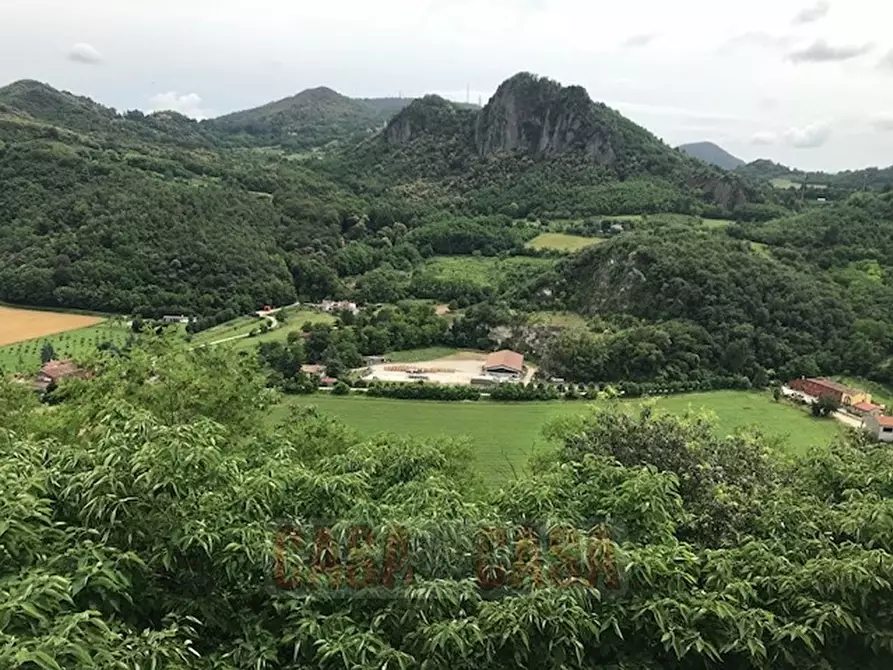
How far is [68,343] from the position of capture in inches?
2085

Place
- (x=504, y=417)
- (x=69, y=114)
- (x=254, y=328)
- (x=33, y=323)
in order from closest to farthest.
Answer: (x=504, y=417) < (x=33, y=323) < (x=254, y=328) < (x=69, y=114)

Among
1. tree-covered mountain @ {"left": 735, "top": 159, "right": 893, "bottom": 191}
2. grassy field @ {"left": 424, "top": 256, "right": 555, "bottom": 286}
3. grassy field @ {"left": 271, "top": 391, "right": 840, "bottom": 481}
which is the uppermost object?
tree-covered mountain @ {"left": 735, "top": 159, "right": 893, "bottom": 191}

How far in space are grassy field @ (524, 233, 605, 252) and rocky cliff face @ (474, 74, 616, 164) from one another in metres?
39.3

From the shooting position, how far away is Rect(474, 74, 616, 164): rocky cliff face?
134m

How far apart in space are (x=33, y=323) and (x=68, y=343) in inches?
304

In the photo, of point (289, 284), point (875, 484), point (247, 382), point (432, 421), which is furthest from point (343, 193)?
point (875, 484)

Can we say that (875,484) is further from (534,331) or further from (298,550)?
(534,331)

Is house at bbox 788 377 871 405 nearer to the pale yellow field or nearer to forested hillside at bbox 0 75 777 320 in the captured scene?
forested hillside at bbox 0 75 777 320

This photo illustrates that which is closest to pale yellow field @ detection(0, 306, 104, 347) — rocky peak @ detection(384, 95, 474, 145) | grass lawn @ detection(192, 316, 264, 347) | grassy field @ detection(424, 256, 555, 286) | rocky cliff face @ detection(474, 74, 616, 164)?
grass lawn @ detection(192, 316, 264, 347)

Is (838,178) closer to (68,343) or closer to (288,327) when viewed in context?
(288,327)

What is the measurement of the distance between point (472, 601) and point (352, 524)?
4.18ft

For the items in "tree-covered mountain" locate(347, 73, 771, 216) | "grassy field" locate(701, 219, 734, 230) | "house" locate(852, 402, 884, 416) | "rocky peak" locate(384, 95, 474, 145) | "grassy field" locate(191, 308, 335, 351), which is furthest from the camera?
"rocky peak" locate(384, 95, 474, 145)

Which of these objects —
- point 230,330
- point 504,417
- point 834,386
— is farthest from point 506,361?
point 230,330

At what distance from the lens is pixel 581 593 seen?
5.12m
